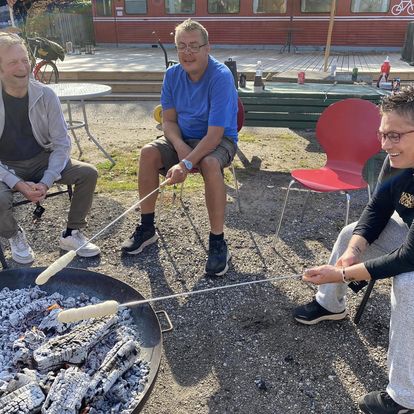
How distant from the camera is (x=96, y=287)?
214 cm

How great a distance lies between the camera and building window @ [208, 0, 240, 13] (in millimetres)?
14703

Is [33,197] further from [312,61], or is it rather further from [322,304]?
[312,61]

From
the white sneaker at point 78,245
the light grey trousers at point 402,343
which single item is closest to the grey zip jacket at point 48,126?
the white sneaker at point 78,245

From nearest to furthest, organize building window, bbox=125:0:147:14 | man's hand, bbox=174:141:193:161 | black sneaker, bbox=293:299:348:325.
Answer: black sneaker, bbox=293:299:348:325 → man's hand, bbox=174:141:193:161 → building window, bbox=125:0:147:14

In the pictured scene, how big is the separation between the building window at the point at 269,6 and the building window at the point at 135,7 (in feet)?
14.0

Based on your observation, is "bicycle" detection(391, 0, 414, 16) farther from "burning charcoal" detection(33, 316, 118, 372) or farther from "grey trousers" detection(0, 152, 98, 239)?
"burning charcoal" detection(33, 316, 118, 372)

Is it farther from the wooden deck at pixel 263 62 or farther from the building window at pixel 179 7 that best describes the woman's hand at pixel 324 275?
the building window at pixel 179 7

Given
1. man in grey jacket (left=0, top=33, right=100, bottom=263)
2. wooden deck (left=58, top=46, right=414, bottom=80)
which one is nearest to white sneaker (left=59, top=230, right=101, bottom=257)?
man in grey jacket (left=0, top=33, right=100, bottom=263)

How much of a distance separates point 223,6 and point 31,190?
558 inches

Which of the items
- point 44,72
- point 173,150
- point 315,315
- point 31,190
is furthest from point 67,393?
point 44,72

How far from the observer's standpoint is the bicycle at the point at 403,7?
13.3 m

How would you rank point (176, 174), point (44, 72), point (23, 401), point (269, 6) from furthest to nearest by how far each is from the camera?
point (269, 6) < point (44, 72) < point (176, 174) < point (23, 401)

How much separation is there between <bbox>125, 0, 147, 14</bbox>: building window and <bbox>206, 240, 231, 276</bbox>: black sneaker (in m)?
15.0

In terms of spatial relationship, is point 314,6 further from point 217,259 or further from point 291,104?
point 217,259
